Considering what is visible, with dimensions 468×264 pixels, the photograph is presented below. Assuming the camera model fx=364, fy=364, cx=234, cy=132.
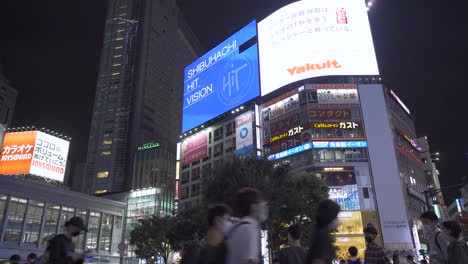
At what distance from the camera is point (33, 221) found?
42.0m

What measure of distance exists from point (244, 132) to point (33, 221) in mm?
28756

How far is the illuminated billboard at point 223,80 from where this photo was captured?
51.3 metres

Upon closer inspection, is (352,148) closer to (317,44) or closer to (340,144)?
(340,144)

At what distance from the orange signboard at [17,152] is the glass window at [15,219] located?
3410 mm

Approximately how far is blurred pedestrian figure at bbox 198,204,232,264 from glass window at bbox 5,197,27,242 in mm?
43093

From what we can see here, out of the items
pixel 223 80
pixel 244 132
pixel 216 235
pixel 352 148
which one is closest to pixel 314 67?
pixel 352 148

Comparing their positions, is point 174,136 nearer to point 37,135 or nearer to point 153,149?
point 153,149

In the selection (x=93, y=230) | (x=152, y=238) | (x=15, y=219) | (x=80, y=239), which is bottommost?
(x=152, y=238)

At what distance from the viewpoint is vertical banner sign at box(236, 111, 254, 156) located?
5123cm

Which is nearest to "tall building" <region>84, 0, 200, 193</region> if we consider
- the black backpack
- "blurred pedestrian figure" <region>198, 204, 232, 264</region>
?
"blurred pedestrian figure" <region>198, 204, 232, 264</region>

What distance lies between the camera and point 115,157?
98125mm

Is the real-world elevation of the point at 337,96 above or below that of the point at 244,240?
above

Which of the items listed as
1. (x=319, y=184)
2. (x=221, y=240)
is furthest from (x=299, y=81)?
(x=221, y=240)

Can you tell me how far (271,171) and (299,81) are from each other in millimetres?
28604
